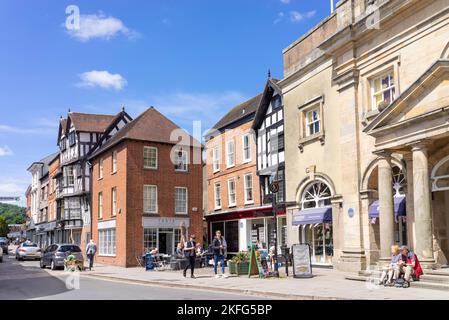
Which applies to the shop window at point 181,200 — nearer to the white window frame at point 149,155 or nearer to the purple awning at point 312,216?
the white window frame at point 149,155

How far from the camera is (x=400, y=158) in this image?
18312 mm

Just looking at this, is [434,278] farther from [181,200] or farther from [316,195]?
[181,200]

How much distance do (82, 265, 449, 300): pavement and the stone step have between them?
1.93 feet

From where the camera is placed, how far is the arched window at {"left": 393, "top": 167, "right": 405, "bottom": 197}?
1894 centimetres

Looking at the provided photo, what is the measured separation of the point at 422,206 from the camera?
15.6 meters

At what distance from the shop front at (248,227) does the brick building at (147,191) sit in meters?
2.98

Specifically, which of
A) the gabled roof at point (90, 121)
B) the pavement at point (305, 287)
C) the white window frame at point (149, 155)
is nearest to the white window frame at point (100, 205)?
the white window frame at point (149, 155)

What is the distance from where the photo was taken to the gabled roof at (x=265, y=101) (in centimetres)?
3218

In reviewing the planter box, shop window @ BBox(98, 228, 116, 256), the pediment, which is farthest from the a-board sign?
shop window @ BBox(98, 228, 116, 256)

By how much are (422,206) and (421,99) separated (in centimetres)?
321

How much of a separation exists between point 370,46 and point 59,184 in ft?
127

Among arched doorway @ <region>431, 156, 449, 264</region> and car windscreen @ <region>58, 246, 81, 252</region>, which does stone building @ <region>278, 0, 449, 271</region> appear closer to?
arched doorway @ <region>431, 156, 449, 264</region>

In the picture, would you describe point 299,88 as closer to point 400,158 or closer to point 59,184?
point 400,158

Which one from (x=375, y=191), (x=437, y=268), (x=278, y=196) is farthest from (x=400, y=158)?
(x=278, y=196)
